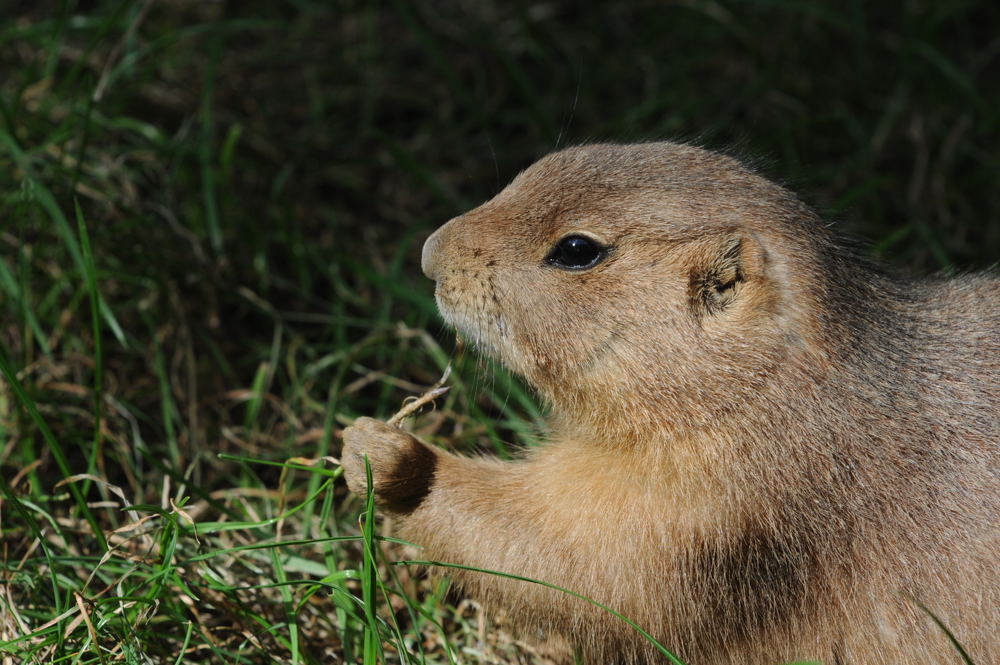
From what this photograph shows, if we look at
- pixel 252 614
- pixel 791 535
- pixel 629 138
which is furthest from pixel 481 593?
pixel 629 138

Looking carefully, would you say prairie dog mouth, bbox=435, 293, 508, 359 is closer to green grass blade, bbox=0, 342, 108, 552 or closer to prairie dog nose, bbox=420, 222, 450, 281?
prairie dog nose, bbox=420, 222, 450, 281

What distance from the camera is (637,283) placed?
3189 mm

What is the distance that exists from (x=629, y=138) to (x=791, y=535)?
3.03 m

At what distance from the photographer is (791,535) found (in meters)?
3.12

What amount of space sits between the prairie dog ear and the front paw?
1.09 meters

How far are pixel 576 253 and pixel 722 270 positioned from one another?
1.50ft

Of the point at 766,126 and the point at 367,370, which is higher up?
the point at 766,126

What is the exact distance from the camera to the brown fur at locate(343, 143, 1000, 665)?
3.07m

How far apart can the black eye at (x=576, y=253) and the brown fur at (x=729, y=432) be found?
0.03 m

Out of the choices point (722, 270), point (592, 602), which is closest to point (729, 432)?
point (722, 270)

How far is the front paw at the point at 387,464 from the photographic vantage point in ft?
11.5

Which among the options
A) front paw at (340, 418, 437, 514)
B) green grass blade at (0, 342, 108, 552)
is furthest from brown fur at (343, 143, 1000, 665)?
green grass blade at (0, 342, 108, 552)

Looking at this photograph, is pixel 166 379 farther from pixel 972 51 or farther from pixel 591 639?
pixel 972 51

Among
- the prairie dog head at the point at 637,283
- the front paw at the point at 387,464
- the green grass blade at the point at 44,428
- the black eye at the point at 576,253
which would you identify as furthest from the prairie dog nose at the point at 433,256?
the green grass blade at the point at 44,428
